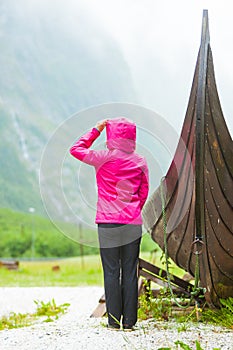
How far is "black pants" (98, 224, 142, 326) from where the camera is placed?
4.48 m

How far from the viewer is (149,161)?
464cm

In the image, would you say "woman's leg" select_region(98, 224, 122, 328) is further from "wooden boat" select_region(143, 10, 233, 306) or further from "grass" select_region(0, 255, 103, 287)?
"grass" select_region(0, 255, 103, 287)

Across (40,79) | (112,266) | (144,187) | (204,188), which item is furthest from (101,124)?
(40,79)

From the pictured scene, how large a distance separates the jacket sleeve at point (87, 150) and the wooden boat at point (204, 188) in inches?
25.3

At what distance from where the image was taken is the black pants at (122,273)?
176 inches

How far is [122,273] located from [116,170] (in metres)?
0.82

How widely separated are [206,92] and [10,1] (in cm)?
12786

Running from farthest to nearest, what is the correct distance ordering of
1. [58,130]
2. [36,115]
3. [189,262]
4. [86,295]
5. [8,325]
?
[36,115]
[86,295]
[8,325]
[189,262]
[58,130]

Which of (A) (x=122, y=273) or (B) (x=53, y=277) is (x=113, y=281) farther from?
(B) (x=53, y=277)

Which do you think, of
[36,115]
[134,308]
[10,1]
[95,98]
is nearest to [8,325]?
[134,308]

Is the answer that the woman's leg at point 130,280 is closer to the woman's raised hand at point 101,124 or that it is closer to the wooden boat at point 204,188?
the wooden boat at point 204,188

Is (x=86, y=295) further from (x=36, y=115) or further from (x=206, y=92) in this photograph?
(x=36, y=115)

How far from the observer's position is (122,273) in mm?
4562

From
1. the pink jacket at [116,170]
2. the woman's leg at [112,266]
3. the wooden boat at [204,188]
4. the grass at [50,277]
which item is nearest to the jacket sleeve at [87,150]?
the pink jacket at [116,170]
